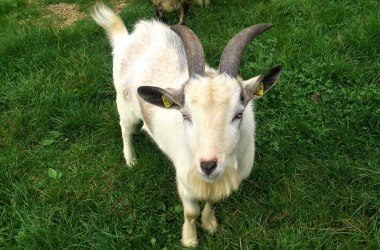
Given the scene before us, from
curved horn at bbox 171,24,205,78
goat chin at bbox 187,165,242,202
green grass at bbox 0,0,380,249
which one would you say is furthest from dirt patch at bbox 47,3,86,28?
goat chin at bbox 187,165,242,202

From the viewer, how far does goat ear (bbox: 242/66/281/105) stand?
8.18ft

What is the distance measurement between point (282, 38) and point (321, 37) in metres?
0.41

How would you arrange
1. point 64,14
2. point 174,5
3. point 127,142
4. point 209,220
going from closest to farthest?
1. point 209,220
2. point 127,142
3. point 174,5
4. point 64,14

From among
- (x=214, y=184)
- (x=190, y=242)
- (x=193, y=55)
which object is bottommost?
(x=190, y=242)

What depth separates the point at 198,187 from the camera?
2705mm

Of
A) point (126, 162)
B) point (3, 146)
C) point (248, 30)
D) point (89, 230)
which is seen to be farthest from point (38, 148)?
point (248, 30)

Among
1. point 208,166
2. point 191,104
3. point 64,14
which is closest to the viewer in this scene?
point 208,166

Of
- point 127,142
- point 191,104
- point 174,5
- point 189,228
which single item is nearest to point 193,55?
point 191,104

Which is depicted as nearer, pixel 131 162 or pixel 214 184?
pixel 214 184

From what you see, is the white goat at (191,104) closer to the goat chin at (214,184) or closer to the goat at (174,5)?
the goat chin at (214,184)

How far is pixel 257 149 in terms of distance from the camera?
383 cm

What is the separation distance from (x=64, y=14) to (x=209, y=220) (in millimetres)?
4396

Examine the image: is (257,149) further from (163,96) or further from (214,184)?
(163,96)

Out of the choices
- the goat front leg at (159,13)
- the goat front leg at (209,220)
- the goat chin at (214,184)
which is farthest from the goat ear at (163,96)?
the goat front leg at (159,13)
